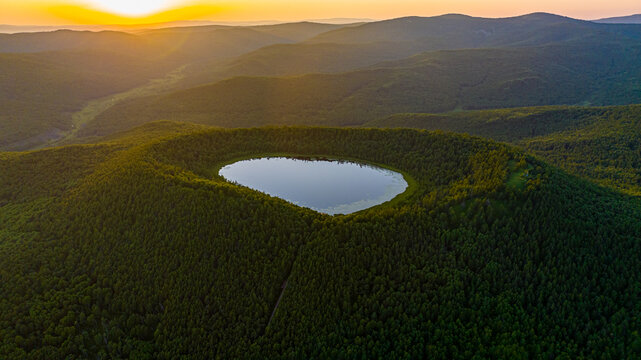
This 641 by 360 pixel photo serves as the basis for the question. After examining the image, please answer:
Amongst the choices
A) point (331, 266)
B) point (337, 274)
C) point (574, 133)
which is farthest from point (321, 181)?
point (574, 133)

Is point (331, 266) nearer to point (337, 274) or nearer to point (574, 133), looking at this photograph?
point (337, 274)

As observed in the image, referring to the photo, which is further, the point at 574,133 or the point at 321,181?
the point at 574,133

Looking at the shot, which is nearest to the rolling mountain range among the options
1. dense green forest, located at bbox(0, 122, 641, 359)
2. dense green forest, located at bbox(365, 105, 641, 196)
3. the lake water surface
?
dense green forest, located at bbox(0, 122, 641, 359)

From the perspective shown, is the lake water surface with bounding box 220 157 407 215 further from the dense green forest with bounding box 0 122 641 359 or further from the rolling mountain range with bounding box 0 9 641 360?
the dense green forest with bounding box 0 122 641 359

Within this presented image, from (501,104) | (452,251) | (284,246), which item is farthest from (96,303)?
(501,104)

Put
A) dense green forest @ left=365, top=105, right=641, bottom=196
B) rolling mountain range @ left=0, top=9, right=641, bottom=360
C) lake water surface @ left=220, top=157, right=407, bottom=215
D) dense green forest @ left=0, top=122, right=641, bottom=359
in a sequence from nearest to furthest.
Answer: dense green forest @ left=0, top=122, right=641, bottom=359 < rolling mountain range @ left=0, top=9, right=641, bottom=360 < lake water surface @ left=220, top=157, right=407, bottom=215 < dense green forest @ left=365, top=105, right=641, bottom=196

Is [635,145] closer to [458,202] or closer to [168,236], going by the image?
[458,202]
